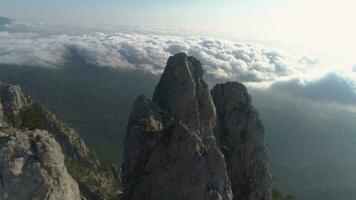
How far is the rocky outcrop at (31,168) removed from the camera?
1903 inches

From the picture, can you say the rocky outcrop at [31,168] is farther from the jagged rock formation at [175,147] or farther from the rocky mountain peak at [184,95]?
the rocky mountain peak at [184,95]

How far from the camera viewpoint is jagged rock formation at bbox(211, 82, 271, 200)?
114125 mm

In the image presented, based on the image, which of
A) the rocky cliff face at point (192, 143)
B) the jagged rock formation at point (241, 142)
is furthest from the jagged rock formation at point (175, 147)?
the jagged rock formation at point (241, 142)

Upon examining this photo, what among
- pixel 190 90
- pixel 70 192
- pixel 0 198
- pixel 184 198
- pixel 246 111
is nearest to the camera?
pixel 0 198

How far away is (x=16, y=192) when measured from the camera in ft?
157

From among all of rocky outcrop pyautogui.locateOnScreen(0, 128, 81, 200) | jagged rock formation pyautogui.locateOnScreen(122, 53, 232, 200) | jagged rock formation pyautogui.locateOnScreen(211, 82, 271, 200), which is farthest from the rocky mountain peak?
rocky outcrop pyautogui.locateOnScreen(0, 128, 81, 200)

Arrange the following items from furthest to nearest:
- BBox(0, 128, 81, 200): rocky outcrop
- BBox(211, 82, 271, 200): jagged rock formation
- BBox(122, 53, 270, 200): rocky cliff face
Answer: BBox(211, 82, 271, 200): jagged rock formation < BBox(122, 53, 270, 200): rocky cliff face < BBox(0, 128, 81, 200): rocky outcrop

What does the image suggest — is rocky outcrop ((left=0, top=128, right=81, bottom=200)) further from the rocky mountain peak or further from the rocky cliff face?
the rocky mountain peak

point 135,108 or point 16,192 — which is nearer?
point 16,192

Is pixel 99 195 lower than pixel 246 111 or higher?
lower

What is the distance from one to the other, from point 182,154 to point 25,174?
133 feet

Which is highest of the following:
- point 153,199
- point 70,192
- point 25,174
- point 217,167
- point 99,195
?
point 25,174

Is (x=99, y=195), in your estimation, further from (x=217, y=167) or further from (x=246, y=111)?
(x=217, y=167)

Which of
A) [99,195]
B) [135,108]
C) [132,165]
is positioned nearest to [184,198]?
[132,165]
